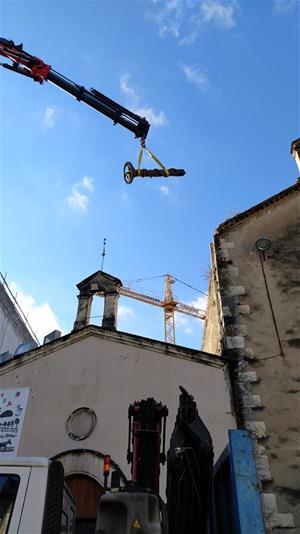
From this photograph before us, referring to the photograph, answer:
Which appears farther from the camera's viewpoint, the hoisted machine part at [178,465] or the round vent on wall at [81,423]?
the round vent on wall at [81,423]

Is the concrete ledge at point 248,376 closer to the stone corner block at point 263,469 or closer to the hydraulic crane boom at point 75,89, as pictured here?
the stone corner block at point 263,469

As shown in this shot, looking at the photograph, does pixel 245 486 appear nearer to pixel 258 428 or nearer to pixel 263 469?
pixel 263 469

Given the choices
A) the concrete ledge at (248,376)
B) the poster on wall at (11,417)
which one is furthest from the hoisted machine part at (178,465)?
the poster on wall at (11,417)

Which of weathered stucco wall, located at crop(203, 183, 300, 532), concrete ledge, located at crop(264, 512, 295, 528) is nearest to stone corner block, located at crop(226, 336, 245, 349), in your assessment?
weathered stucco wall, located at crop(203, 183, 300, 532)

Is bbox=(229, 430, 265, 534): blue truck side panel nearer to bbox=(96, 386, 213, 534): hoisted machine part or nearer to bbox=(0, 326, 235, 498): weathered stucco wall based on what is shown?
bbox=(96, 386, 213, 534): hoisted machine part

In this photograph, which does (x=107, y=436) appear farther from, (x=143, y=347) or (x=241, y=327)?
(x=241, y=327)

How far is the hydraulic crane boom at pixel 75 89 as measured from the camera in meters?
14.9

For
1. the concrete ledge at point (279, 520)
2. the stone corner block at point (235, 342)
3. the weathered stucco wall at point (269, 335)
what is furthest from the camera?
the stone corner block at point (235, 342)

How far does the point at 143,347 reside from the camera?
9891mm

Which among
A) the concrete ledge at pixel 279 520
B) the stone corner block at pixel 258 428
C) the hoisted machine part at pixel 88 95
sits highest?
the hoisted machine part at pixel 88 95

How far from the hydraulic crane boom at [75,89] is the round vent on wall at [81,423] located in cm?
1094

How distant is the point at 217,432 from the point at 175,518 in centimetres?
467

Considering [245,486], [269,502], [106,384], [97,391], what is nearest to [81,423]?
[97,391]

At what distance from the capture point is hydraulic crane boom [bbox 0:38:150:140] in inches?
588
